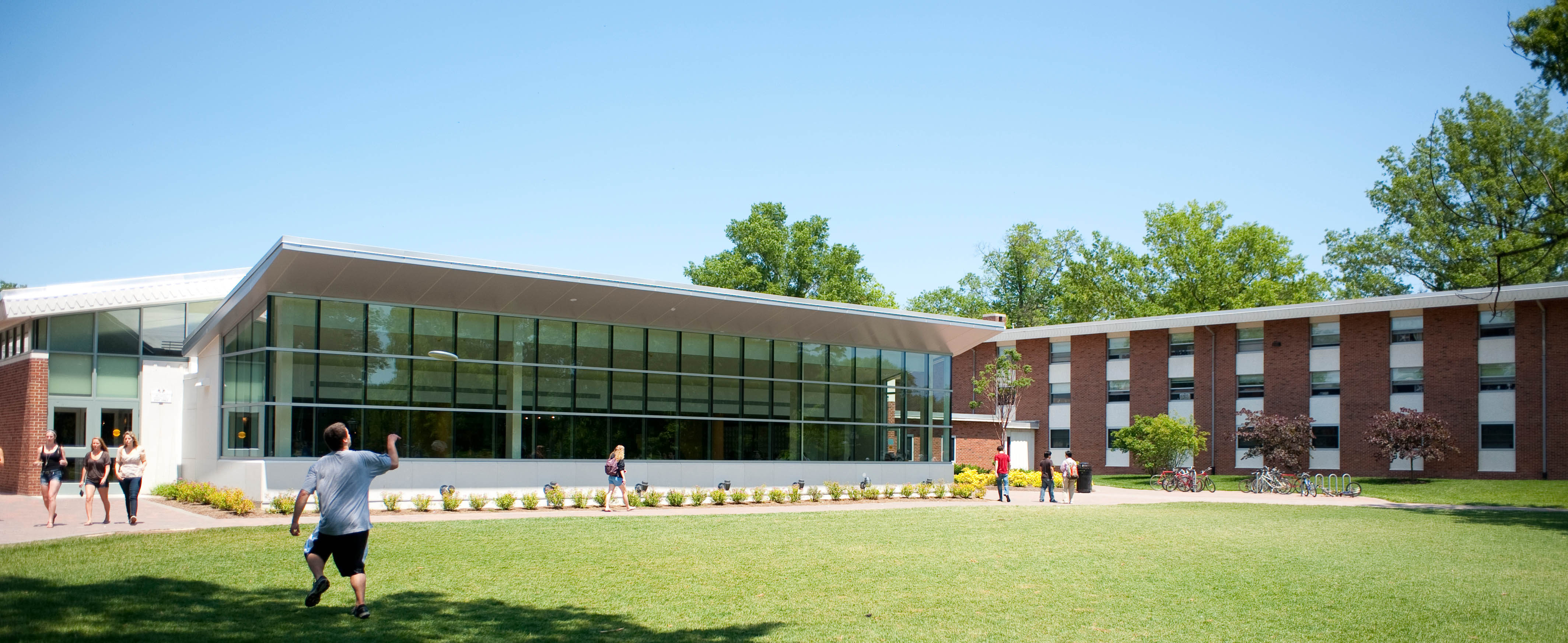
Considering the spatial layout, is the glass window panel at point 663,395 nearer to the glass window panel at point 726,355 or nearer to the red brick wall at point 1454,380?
the glass window panel at point 726,355

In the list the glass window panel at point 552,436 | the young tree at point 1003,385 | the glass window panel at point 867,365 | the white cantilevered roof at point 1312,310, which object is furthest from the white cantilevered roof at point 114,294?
the young tree at point 1003,385

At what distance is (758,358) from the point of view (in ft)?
97.2

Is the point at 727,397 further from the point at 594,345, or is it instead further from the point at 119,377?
the point at 119,377

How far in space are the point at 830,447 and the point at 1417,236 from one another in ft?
140

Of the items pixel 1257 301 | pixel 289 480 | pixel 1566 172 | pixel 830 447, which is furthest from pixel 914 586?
pixel 1257 301

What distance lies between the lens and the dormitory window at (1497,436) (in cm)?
3931

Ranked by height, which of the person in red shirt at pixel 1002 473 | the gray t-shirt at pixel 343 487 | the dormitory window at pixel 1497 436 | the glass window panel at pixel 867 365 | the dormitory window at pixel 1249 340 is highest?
the dormitory window at pixel 1249 340

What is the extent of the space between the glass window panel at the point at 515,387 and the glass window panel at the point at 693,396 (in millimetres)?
4199

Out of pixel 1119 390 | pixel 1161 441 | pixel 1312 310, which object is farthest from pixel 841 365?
pixel 1119 390

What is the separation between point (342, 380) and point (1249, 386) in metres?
37.9

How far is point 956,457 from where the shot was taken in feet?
161

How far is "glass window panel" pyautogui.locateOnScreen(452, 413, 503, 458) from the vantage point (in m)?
24.3

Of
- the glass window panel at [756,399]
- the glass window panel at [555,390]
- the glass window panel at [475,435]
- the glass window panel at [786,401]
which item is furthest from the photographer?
the glass window panel at [786,401]

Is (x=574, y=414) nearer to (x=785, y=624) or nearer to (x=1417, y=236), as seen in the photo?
(x=785, y=624)
